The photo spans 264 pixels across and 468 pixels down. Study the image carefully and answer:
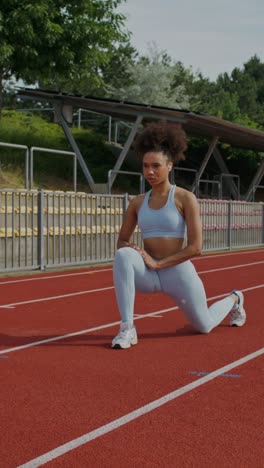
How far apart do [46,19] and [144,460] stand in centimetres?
2219

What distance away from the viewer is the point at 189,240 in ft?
22.7

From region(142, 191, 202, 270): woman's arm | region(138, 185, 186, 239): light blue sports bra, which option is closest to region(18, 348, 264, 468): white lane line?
region(142, 191, 202, 270): woman's arm

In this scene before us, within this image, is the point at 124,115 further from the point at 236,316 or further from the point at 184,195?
the point at 184,195

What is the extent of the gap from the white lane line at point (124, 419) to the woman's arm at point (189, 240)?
3.53ft

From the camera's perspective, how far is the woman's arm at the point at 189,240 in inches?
270

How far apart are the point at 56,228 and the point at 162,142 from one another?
31.2ft

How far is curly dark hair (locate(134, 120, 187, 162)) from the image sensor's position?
22.6 ft

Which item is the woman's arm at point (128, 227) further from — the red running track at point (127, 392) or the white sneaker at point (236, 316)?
the white sneaker at point (236, 316)

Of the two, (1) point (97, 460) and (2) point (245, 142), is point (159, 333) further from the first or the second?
(2) point (245, 142)

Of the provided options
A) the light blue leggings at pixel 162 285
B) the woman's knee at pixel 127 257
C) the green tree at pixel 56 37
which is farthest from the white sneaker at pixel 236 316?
the green tree at pixel 56 37

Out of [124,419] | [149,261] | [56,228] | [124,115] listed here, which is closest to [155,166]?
[149,261]

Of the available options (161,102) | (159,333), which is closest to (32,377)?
(159,333)

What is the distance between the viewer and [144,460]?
3.77m

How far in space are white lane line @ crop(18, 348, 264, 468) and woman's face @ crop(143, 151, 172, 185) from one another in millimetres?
1735
